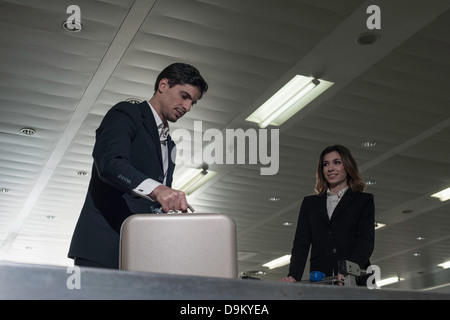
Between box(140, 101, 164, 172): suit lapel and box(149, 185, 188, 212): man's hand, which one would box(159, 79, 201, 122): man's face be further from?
box(149, 185, 188, 212): man's hand

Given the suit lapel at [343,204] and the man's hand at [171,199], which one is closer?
the man's hand at [171,199]

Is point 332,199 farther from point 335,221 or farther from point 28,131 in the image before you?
point 28,131

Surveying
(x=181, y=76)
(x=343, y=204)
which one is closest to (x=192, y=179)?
(x=343, y=204)

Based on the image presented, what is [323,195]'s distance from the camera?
109 inches

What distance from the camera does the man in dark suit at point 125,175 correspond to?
1.41 metres

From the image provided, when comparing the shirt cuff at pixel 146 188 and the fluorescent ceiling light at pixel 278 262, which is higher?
the fluorescent ceiling light at pixel 278 262

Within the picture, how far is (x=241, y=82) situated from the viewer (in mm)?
5277

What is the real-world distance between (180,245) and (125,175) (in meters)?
0.43

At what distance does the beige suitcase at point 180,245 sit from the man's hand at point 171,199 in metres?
0.27

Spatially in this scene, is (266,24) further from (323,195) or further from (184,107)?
(184,107)

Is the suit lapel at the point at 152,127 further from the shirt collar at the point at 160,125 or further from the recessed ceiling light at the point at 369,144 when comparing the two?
the recessed ceiling light at the point at 369,144

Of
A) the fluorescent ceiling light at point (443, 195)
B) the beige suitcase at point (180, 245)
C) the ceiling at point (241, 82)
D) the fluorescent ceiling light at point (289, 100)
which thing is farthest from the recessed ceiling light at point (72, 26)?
the fluorescent ceiling light at point (443, 195)

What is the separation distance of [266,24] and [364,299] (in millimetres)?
3912
